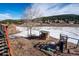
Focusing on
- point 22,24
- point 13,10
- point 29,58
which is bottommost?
point 29,58

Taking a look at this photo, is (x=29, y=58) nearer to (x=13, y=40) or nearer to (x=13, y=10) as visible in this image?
(x=13, y=40)

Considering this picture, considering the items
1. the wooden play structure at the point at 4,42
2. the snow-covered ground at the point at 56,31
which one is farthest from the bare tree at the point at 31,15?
the wooden play structure at the point at 4,42

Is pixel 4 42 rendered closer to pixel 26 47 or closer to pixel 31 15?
pixel 26 47

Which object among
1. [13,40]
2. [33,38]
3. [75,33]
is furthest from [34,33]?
[75,33]

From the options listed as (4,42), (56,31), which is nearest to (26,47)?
(4,42)

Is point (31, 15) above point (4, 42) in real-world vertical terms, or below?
above

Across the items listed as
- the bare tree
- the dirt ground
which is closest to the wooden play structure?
the dirt ground

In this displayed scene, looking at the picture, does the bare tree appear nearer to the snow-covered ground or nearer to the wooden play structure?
the snow-covered ground

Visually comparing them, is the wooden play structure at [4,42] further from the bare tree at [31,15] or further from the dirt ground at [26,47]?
the bare tree at [31,15]
